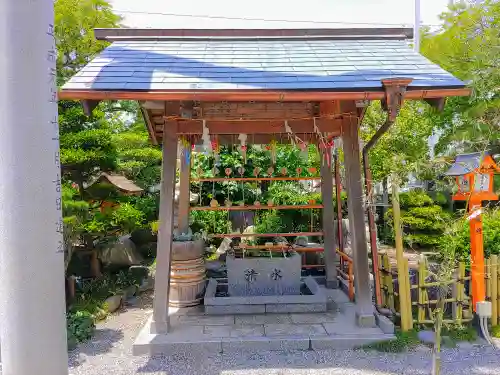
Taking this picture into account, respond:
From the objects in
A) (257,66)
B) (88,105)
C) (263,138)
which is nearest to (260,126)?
(257,66)

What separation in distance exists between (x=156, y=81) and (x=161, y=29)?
1.91 metres

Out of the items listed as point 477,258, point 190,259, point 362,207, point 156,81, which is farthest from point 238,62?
point 477,258

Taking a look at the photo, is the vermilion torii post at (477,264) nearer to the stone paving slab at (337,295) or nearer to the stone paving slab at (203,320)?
the stone paving slab at (337,295)

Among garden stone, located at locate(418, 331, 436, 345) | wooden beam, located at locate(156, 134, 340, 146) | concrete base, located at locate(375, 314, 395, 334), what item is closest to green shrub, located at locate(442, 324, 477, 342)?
garden stone, located at locate(418, 331, 436, 345)

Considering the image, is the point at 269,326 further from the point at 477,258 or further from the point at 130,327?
the point at 477,258

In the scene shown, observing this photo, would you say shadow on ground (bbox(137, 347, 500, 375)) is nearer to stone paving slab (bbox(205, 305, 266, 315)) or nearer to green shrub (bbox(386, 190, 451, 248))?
stone paving slab (bbox(205, 305, 266, 315))

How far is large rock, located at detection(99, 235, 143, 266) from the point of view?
7.77 metres

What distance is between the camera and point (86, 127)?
7.00 m

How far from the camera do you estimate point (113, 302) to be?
21.1ft

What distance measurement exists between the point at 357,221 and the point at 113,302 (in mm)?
3939

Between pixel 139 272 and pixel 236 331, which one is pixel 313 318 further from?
pixel 139 272

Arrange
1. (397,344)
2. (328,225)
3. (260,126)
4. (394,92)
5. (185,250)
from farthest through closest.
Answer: (328,225) < (185,250) < (260,126) < (397,344) < (394,92)

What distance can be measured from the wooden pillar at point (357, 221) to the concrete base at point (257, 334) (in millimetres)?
250

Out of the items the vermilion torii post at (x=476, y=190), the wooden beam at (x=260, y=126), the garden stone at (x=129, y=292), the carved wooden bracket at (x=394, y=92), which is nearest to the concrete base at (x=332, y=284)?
the vermilion torii post at (x=476, y=190)
